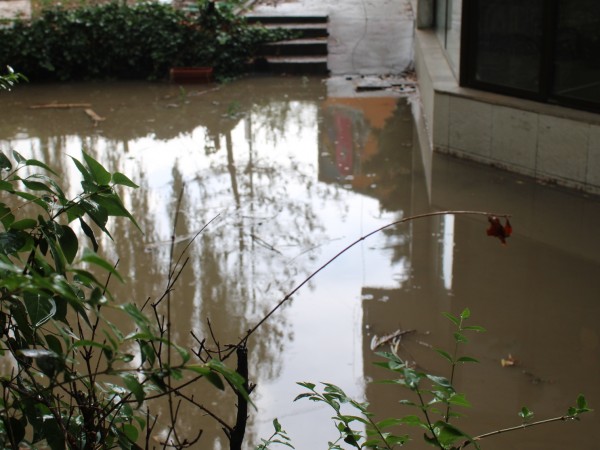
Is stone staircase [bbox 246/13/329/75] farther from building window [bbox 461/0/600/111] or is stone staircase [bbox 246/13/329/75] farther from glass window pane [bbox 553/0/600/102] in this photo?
glass window pane [bbox 553/0/600/102]

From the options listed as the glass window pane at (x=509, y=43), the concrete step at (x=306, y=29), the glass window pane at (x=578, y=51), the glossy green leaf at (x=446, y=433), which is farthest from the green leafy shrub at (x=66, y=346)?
the concrete step at (x=306, y=29)

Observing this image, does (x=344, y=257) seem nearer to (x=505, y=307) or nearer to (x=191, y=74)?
(x=505, y=307)

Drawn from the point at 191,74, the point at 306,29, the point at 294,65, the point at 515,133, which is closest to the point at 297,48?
the point at 294,65

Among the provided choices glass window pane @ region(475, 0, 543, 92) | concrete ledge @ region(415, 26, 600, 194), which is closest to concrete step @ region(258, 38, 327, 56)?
concrete ledge @ region(415, 26, 600, 194)

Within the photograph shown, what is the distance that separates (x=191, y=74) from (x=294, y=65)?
Answer: 1.47 meters

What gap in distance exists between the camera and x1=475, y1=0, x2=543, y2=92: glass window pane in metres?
7.66

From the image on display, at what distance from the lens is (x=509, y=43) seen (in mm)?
7953

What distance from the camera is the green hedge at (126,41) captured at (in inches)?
474

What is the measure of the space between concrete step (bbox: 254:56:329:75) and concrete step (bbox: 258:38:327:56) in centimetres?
17

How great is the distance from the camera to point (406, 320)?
211 inches

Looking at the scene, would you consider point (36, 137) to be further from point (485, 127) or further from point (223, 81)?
point (485, 127)

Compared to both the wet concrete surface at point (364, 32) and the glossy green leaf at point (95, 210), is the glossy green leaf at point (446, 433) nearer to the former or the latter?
the glossy green leaf at point (95, 210)

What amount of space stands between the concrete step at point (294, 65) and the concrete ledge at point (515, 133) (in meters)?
3.43

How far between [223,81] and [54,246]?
33.5 feet
